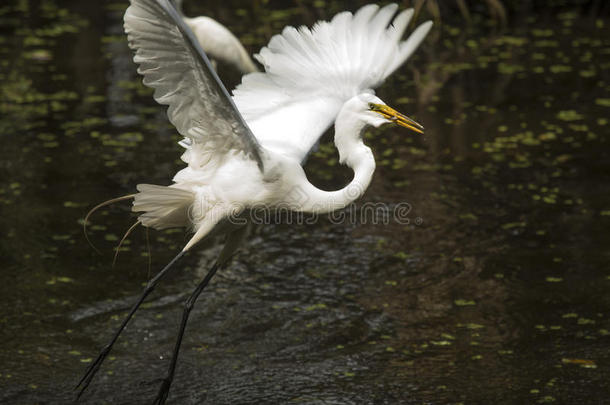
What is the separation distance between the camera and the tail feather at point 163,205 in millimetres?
4223

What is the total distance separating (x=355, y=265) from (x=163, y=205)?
1695mm

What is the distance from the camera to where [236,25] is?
438 inches

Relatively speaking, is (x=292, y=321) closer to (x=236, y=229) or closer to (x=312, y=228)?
(x=236, y=229)

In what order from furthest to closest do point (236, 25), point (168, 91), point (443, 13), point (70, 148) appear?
point (443, 13) → point (236, 25) → point (70, 148) → point (168, 91)

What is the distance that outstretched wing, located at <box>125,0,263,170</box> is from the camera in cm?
355

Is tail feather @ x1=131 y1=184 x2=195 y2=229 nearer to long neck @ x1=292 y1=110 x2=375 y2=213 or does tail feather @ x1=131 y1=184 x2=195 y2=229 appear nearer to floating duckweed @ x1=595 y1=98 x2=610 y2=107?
long neck @ x1=292 y1=110 x2=375 y2=213

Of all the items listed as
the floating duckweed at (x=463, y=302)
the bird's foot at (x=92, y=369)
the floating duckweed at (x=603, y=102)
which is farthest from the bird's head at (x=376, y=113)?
the floating duckweed at (x=603, y=102)

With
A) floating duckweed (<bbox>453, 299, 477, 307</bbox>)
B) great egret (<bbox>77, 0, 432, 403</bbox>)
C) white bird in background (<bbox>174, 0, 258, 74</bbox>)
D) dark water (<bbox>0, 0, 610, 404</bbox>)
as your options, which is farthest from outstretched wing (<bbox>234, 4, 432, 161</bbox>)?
white bird in background (<bbox>174, 0, 258, 74</bbox>)

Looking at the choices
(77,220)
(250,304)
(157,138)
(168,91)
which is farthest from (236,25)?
(168,91)

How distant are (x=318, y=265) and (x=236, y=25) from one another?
6032mm

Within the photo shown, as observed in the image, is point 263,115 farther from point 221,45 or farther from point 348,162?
point 221,45

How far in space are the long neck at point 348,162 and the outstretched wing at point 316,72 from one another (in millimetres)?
221

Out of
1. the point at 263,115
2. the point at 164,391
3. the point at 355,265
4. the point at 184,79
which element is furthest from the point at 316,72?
the point at 164,391

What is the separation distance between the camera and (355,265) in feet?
18.7
